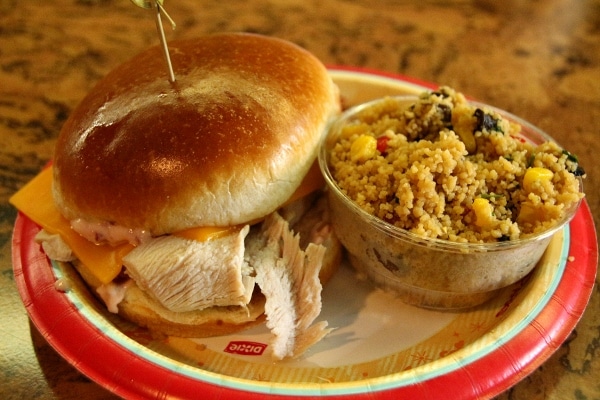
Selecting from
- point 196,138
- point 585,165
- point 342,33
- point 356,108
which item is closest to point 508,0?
point 342,33

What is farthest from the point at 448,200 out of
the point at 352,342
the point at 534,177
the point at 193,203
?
the point at 193,203

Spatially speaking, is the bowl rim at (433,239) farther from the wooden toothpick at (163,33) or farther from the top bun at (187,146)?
the wooden toothpick at (163,33)

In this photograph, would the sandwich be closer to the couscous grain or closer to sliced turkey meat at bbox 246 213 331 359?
sliced turkey meat at bbox 246 213 331 359

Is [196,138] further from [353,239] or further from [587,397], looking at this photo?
[587,397]

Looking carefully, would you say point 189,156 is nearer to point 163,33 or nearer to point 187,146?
point 187,146

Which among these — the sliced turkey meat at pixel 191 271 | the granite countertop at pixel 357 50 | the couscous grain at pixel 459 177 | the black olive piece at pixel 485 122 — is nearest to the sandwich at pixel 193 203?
the sliced turkey meat at pixel 191 271

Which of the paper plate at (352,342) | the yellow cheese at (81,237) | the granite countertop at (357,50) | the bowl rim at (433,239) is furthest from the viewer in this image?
the granite countertop at (357,50)

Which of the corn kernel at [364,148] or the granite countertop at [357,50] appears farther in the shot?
the granite countertop at [357,50]
